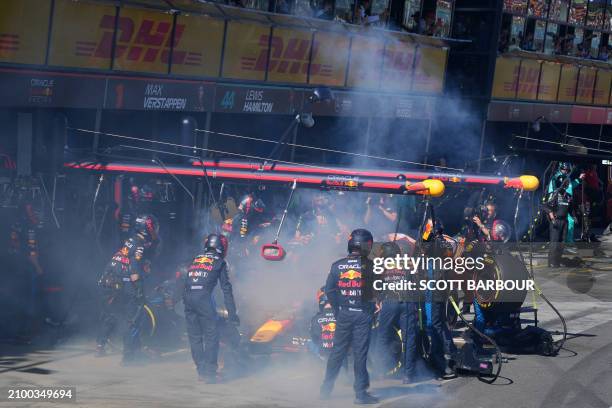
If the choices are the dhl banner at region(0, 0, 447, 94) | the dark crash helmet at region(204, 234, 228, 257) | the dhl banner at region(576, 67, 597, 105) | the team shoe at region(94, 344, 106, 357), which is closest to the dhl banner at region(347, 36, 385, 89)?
the dhl banner at region(0, 0, 447, 94)

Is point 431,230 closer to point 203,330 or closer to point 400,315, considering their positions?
point 400,315

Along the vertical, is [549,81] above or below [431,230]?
above

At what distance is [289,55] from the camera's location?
19.8 metres

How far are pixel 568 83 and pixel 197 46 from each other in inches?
525

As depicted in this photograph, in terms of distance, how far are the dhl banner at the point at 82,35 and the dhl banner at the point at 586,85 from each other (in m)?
15.9

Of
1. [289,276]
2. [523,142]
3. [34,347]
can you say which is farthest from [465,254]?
[523,142]

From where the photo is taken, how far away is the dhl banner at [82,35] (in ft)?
50.3

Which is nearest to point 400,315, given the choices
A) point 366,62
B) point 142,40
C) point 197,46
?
point 142,40

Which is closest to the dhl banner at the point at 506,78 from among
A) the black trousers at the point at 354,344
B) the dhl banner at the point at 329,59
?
the dhl banner at the point at 329,59

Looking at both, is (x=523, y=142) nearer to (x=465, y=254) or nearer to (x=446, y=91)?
(x=446, y=91)

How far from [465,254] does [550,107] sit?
15714 millimetres

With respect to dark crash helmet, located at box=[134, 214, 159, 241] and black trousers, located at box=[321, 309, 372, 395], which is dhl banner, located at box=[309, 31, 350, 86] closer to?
dark crash helmet, located at box=[134, 214, 159, 241]

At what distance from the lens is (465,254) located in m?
12.5

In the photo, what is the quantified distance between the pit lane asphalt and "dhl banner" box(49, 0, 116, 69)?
492 cm
